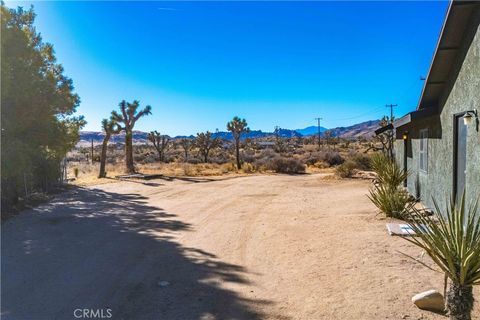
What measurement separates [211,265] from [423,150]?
803 centimetres

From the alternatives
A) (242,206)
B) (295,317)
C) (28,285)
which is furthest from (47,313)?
(242,206)

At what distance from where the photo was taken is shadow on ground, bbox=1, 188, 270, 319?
466 centimetres

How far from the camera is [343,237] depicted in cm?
781

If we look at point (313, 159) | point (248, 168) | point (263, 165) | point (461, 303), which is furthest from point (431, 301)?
point (313, 159)

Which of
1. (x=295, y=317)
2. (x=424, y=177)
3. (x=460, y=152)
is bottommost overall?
(x=295, y=317)

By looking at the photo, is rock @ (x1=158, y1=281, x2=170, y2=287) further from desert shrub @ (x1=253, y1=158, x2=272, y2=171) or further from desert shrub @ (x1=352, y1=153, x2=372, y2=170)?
desert shrub @ (x1=253, y1=158, x2=272, y2=171)

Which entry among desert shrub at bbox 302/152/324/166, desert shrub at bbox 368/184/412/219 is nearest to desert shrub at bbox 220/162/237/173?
desert shrub at bbox 302/152/324/166

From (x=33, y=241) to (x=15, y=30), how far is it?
7.02 m

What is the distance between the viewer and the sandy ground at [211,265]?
15.3 feet

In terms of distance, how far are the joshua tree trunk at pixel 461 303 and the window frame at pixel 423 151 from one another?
25.2 ft

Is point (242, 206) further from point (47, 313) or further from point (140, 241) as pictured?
point (47, 313)

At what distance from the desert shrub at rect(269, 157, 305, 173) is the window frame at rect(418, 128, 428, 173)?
656 inches

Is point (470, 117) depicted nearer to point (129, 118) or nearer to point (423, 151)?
point (423, 151)

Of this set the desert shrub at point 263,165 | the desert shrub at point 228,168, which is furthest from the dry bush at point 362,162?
the desert shrub at point 228,168
